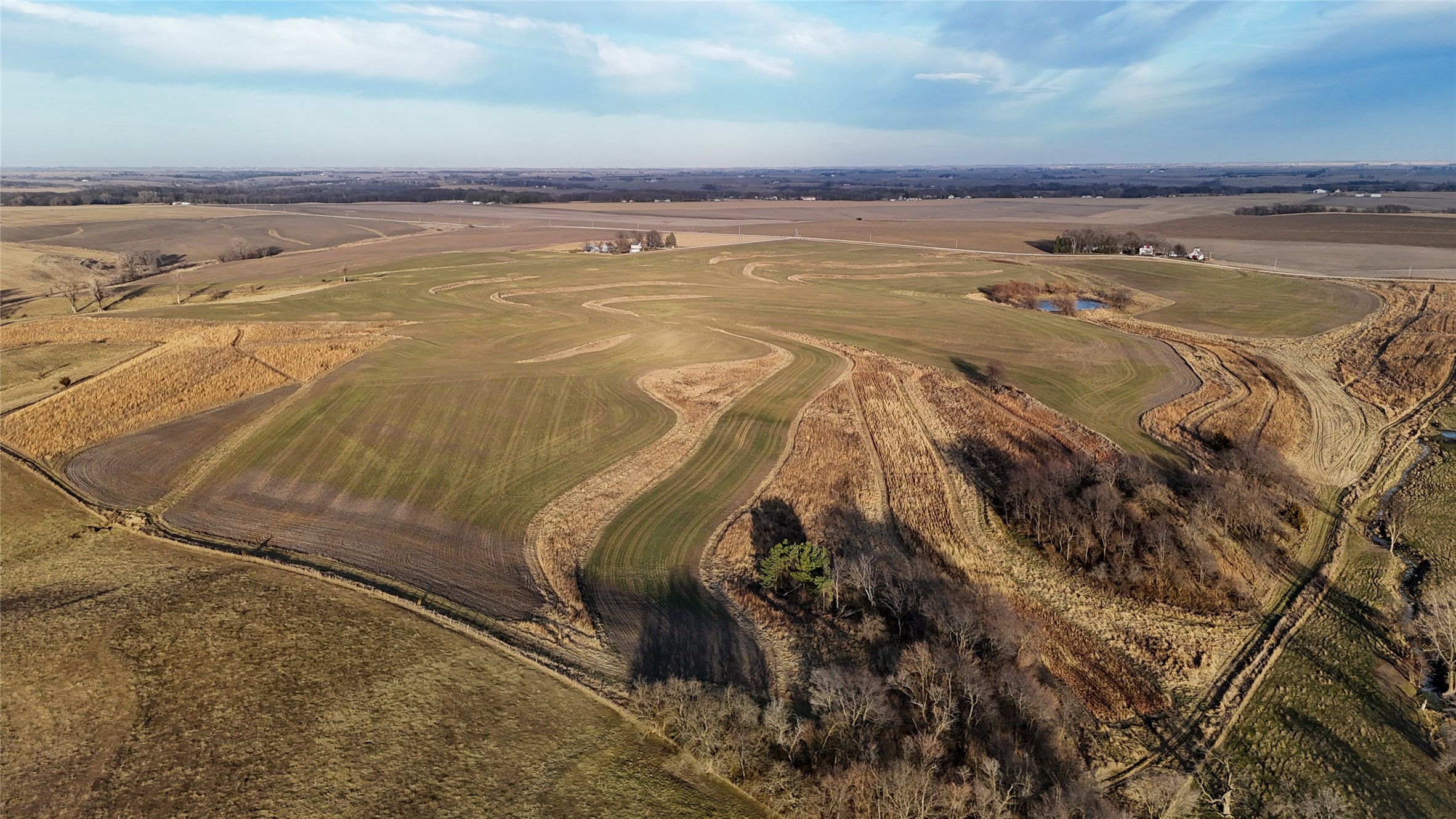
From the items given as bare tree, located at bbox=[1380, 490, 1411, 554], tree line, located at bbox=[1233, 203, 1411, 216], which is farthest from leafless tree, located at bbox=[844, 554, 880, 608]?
tree line, located at bbox=[1233, 203, 1411, 216]

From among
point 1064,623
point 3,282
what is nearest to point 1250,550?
point 1064,623

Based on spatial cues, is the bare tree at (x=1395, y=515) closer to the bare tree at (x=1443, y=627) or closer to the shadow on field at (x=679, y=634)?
the bare tree at (x=1443, y=627)

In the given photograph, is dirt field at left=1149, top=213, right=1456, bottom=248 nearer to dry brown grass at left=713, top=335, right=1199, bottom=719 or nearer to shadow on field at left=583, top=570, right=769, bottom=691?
dry brown grass at left=713, top=335, right=1199, bottom=719

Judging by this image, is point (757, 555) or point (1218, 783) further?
point (757, 555)

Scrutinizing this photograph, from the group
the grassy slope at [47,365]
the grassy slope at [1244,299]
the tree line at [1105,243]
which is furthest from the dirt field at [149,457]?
the tree line at [1105,243]

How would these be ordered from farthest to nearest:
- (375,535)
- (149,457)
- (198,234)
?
(198,234), (149,457), (375,535)

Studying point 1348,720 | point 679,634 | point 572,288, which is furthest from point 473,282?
point 1348,720

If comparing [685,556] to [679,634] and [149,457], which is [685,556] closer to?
[679,634]
